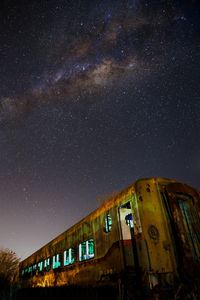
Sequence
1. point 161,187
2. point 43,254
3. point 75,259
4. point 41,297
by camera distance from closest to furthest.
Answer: point 41,297 < point 161,187 < point 75,259 < point 43,254

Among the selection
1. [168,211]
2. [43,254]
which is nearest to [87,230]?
[168,211]

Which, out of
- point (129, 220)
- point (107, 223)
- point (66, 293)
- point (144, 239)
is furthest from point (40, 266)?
point (144, 239)

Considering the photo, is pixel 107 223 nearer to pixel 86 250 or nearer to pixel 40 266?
pixel 86 250

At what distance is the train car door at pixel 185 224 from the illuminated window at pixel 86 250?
3.37 m

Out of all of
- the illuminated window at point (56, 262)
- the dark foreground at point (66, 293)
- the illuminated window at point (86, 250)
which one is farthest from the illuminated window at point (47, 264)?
the dark foreground at point (66, 293)

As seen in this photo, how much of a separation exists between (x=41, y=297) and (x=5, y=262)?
3078 cm

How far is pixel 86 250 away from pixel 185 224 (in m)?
4.00

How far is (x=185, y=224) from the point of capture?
25.0 feet

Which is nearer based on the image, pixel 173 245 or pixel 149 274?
pixel 149 274

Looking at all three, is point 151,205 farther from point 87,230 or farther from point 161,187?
point 87,230

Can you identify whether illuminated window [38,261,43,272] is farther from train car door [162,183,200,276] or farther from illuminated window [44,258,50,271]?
train car door [162,183,200,276]

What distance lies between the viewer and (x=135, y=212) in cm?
710

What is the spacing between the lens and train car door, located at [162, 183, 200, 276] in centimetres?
677

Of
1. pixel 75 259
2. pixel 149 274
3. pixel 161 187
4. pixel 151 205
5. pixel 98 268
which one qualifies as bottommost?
pixel 149 274
